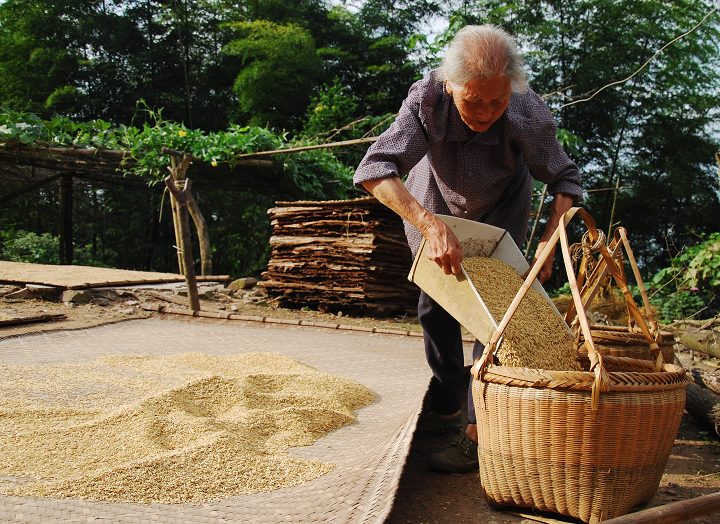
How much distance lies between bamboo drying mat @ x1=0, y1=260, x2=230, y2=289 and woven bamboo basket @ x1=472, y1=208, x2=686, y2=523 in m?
5.02

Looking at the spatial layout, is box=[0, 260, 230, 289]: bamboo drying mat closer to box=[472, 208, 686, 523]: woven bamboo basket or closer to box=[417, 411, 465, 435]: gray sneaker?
box=[417, 411, 465, 435]: gray sneaker

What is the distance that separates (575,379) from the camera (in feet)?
5.98

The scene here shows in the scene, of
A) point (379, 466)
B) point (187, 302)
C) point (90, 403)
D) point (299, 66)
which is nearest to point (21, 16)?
point (299, 66)

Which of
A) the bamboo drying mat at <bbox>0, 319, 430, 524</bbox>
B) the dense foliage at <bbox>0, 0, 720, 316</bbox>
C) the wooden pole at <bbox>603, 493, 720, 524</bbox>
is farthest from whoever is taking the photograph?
the dense foliage at <bbox>0, 0, 720, 316</bbox>

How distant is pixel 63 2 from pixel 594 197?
377 inches

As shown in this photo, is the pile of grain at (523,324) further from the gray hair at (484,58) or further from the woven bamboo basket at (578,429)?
the gray hair at (484,58)

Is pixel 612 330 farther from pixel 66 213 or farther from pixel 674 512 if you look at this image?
pixel 66 213

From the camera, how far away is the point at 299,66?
448 inches

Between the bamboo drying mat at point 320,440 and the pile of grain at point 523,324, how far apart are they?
46 cm

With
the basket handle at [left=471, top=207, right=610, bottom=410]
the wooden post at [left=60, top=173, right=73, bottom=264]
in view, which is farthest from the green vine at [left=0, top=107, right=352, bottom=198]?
the basket handle at [left=471, top=207, right=610, bottom=410]

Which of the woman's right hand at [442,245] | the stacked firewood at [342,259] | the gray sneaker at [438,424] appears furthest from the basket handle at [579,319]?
the stacked firewood at [342,259]

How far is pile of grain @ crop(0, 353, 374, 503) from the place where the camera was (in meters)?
1.93

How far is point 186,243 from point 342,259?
180cm

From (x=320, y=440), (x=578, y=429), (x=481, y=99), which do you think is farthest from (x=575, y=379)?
(x=320, y=440)
